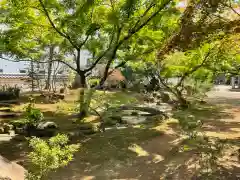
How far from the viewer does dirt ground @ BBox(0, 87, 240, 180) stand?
625 cm

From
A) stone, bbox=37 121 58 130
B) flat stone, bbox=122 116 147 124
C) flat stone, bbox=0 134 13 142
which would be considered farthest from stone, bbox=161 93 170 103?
flat stone, bbox=0 134 13 142

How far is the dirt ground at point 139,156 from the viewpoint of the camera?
246 inches

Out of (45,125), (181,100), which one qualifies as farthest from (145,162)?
(181,100)

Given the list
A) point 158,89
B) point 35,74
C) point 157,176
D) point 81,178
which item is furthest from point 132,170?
point 158,89

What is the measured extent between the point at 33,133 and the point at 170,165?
419 centimetres

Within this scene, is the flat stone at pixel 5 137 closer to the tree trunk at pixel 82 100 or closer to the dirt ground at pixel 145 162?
the dirt ground at pixel 145 162

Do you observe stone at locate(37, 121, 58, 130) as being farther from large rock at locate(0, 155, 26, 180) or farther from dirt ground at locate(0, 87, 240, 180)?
large rock at locate(0, 155, 26, 180)

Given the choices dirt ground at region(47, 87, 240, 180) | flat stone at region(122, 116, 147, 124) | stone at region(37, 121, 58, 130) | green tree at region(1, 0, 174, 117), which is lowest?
dirt ground at region(47, 87, 240, 180)

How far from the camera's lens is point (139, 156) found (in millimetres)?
7492

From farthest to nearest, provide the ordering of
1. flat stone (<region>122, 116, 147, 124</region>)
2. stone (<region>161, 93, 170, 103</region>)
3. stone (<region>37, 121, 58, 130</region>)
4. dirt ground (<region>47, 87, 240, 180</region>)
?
stone (<region>161, 93, 170, 103</region>) < flat stone (<region>122, 116, 147, 124</region>) < stone (<region>37, 121, 58, 130</region>) < dirt ground (<region>47, 87, 240, 180</region>)

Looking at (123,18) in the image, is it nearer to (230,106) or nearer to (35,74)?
(35,74)

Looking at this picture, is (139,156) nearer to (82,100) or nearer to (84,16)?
(82,100)

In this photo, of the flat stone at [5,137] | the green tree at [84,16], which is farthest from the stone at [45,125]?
the green tree at [84,16]

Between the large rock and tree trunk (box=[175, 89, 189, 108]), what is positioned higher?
tree trunk (box=[175, 89, 189, 108])
